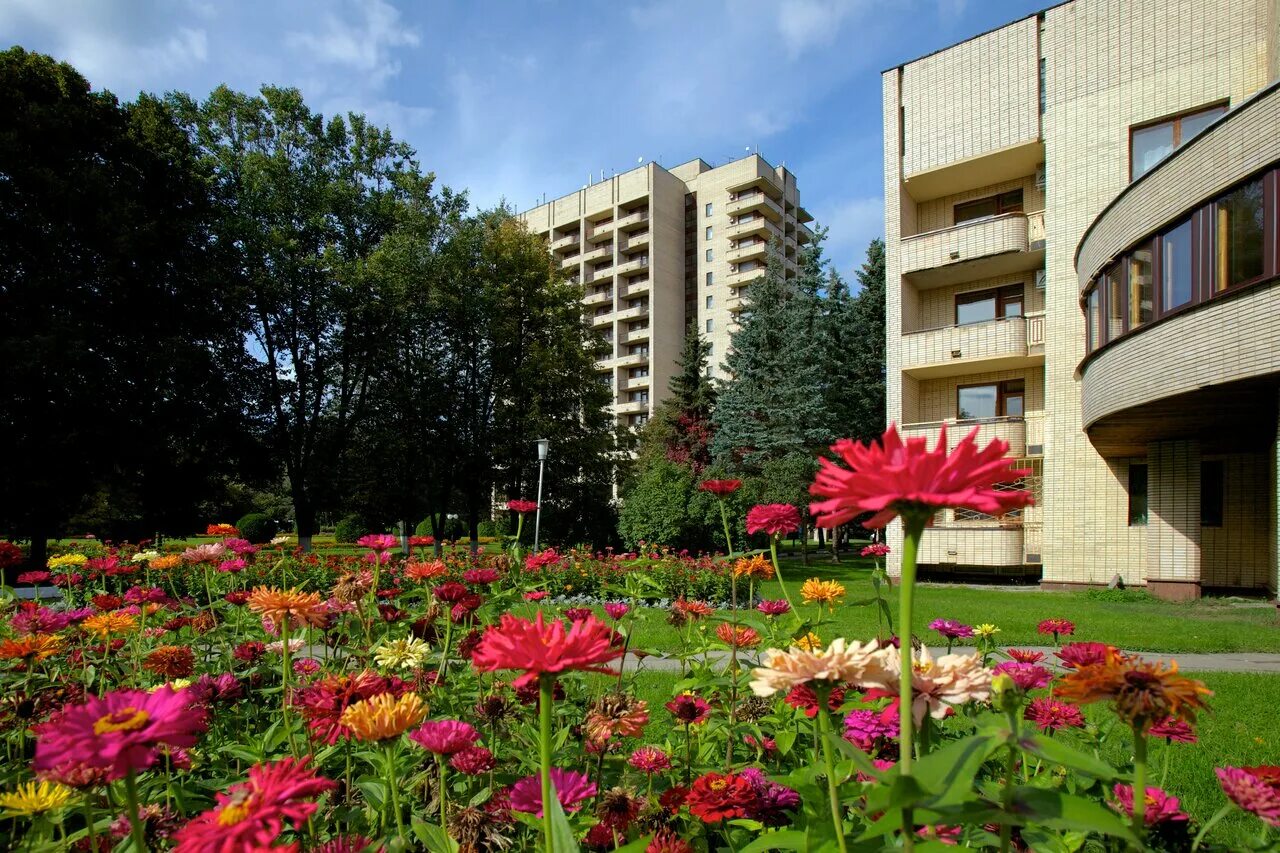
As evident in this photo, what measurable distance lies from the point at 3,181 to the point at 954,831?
741 inches

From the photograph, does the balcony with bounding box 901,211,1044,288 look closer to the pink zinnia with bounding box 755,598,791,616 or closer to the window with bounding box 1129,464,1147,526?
the window with bounding box 1129,464,1147,526

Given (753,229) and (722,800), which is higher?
(753,229)

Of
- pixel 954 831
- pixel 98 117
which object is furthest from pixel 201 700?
pixel 98 117

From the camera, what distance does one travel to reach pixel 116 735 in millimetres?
748

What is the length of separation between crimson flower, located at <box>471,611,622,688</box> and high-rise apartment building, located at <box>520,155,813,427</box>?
37174mm

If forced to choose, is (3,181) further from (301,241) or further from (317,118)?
(317,118)

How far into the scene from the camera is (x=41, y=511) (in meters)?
12.5

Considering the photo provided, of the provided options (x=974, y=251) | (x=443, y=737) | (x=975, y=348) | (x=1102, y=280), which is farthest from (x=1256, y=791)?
(x=974, y=251)

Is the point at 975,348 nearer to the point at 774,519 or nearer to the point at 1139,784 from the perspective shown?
the point at 774,519

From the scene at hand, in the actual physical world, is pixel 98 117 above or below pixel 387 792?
above

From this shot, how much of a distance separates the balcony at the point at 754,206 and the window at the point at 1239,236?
3184cm

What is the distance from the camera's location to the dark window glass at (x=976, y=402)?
1480cm

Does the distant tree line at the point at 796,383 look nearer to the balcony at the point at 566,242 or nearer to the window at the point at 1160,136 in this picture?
the window at the point at 1160,136

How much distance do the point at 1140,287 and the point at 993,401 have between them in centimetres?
531
